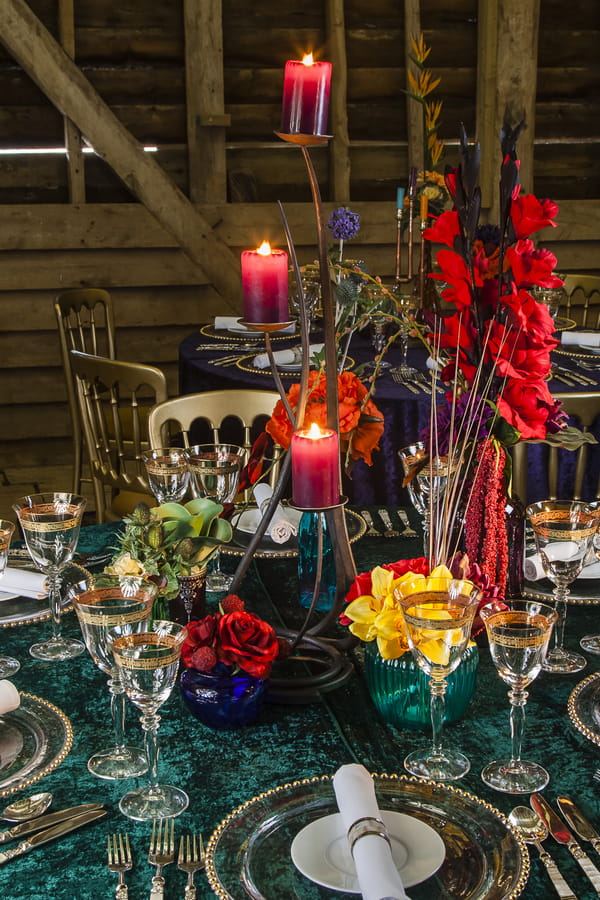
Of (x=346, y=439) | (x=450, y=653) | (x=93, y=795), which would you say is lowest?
(x=93, y=795)

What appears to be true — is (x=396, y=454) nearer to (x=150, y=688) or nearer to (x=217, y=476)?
(x=217, y=476)

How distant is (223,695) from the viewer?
3.81 feet

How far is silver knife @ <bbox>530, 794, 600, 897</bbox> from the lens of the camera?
0.92 meters

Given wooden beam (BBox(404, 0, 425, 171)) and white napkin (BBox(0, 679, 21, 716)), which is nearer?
white napkin (BBox(0, 679, 21, 716))

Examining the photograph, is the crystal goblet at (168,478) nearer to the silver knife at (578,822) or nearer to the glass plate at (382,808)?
the glass plate at (382,808)

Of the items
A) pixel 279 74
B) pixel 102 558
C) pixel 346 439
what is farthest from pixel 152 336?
pixel 346 439

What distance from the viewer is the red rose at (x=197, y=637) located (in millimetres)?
1167

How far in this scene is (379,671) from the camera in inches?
46.5

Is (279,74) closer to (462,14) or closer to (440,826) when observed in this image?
(462,14)

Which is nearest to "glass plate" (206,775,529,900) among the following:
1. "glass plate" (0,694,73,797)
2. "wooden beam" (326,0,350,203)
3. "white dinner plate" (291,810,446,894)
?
"white dinner plate" (291,810,446,894)

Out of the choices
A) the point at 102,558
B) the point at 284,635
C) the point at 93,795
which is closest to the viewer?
the point at 93,795

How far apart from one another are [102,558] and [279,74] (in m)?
3.41

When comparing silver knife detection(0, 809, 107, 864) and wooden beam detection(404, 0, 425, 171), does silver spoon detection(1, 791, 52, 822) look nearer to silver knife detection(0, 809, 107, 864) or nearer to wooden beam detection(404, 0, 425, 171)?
silver knife detection(0, 809, 107, 864)

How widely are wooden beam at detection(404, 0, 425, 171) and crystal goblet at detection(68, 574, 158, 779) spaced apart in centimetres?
374
